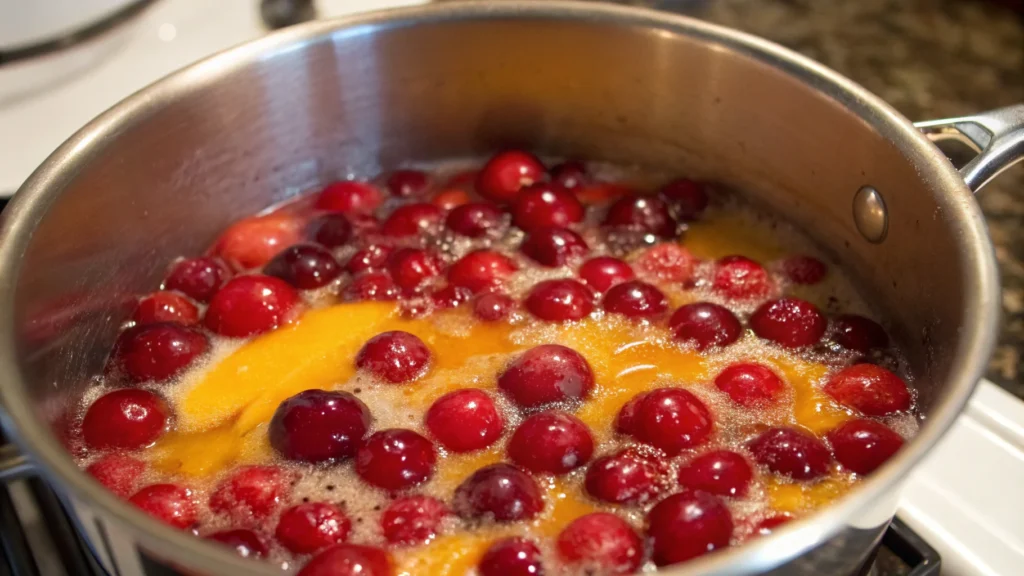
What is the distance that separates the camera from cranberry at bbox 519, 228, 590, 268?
46.1 inches

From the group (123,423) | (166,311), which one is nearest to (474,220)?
(166,311)

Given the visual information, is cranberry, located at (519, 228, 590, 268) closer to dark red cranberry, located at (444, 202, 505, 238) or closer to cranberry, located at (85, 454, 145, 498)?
dark red cranberry, located at (444, 202, 505, 238)

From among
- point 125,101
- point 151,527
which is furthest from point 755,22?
point 151,527

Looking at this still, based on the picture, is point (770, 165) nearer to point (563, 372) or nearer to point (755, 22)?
point (563, 372)

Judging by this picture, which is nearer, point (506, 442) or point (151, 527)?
point (151, 527)

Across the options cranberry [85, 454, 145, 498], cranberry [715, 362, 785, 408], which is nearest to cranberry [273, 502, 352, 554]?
cranberry [85, 454, 145, 498]

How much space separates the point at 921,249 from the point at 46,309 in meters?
0.86

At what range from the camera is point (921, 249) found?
0.95 m

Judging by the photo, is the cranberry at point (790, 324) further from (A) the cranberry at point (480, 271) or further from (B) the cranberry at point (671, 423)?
(A) the cranberry at point (480, 271)

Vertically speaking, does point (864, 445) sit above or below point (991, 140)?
below

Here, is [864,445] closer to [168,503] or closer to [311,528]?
[311,528]

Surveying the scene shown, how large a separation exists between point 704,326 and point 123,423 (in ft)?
2.00

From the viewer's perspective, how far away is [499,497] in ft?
2.68

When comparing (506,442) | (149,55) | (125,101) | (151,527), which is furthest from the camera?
(149,55)
